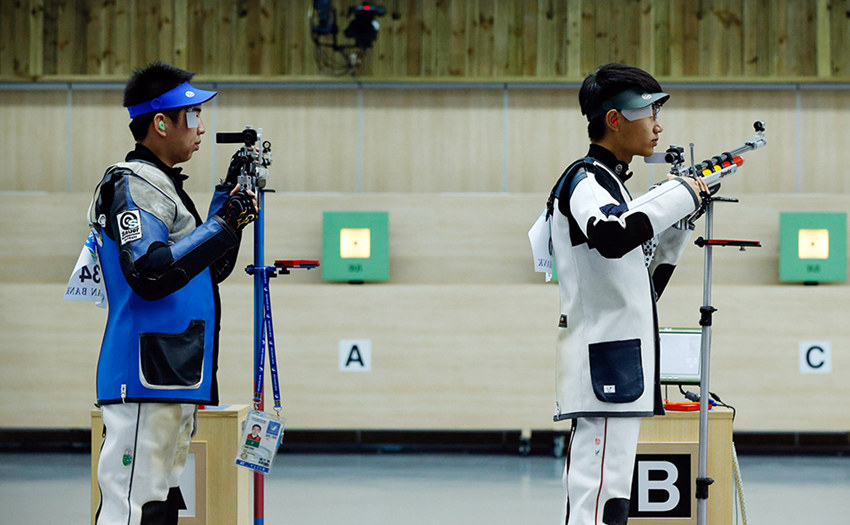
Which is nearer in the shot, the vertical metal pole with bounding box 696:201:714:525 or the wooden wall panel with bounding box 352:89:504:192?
the vertical metal pole with bounding box 696:201:714:525

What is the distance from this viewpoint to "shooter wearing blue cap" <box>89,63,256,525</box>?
73.7 inches

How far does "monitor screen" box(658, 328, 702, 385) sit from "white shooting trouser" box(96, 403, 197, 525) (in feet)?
5.47

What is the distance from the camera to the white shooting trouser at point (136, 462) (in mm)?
1877

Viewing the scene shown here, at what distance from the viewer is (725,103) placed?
18.9 ft

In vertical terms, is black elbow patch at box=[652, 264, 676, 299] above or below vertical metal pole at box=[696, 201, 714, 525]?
above

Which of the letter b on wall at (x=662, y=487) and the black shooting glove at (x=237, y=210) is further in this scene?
the letter b on wall at (x=662, y=487)

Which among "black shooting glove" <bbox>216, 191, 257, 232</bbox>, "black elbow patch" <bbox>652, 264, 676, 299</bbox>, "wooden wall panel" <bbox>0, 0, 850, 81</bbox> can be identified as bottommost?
"black elbow patch" <bbox>652, 264, 676, 299</bbox>

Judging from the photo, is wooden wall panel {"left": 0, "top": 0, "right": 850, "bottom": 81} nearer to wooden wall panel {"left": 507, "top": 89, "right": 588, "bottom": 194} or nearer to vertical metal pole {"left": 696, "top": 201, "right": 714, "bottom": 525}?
wooden wall panel {"left": 507, "top": 89, "right": 588, "bottom": 194}

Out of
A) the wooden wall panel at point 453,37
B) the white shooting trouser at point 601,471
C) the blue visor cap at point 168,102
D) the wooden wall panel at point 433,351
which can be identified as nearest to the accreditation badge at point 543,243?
the white shooting trouser at point 601,471

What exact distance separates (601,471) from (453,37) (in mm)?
4462

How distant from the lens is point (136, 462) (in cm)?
188

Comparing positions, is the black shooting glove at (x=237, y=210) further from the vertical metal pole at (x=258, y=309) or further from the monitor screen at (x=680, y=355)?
the monitor screen at (x=680, y=355)

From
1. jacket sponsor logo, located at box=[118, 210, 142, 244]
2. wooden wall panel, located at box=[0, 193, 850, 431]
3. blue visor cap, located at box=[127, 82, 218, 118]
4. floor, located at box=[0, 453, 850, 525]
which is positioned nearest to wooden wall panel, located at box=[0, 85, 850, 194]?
wooden wall panel, located at box=[0, 193, 850, 431]

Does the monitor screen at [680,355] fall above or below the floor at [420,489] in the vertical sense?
above
